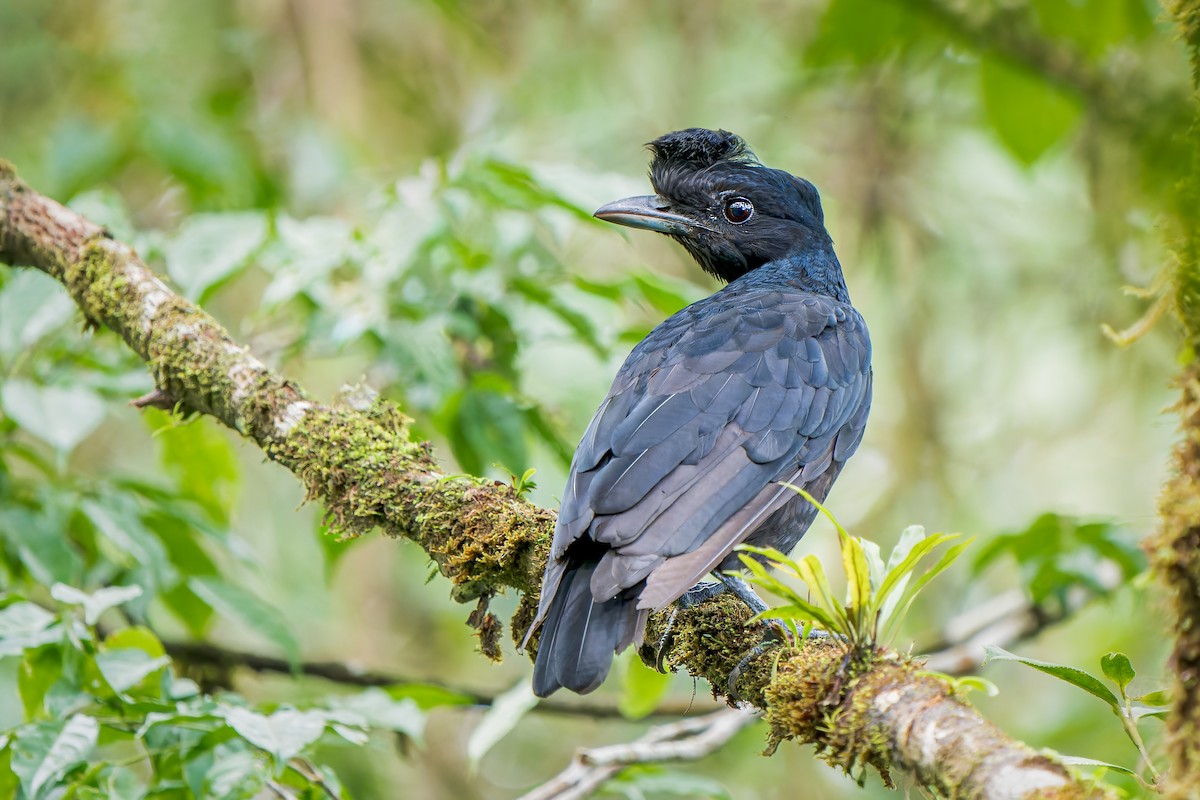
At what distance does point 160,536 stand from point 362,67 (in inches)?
169

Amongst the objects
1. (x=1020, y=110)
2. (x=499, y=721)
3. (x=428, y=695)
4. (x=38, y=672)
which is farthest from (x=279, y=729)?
(x=1020, y=110)

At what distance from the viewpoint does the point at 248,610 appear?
3428 mm

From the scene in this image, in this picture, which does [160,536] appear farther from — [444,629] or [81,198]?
[444,629]

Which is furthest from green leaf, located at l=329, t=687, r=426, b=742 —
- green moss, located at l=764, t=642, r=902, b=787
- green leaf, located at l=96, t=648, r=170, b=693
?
green moss, located at l=764, t=642, r=902, b=787

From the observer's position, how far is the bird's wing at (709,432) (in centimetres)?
279

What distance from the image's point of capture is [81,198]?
151 inches

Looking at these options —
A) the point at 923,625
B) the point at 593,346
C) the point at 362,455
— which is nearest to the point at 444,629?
the point at 923,625

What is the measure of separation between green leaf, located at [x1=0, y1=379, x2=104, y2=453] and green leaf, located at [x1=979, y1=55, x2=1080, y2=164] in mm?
3380

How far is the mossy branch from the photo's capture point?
1883 mm

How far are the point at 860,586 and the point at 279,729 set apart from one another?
1.34 metres

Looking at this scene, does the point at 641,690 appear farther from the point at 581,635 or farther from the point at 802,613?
the point at 802,613

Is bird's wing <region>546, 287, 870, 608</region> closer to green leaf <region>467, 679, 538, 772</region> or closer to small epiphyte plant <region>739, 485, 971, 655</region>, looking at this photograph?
small epiphyte plant <region>739, 485, 971, 655</region>

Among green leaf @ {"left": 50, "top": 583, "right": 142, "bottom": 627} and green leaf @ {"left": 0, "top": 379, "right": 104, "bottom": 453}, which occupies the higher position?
green leaf @ {"left": 0, "top": 379, "right": 104, "bottom": 453}

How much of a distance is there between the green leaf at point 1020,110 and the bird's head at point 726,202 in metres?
0.76
